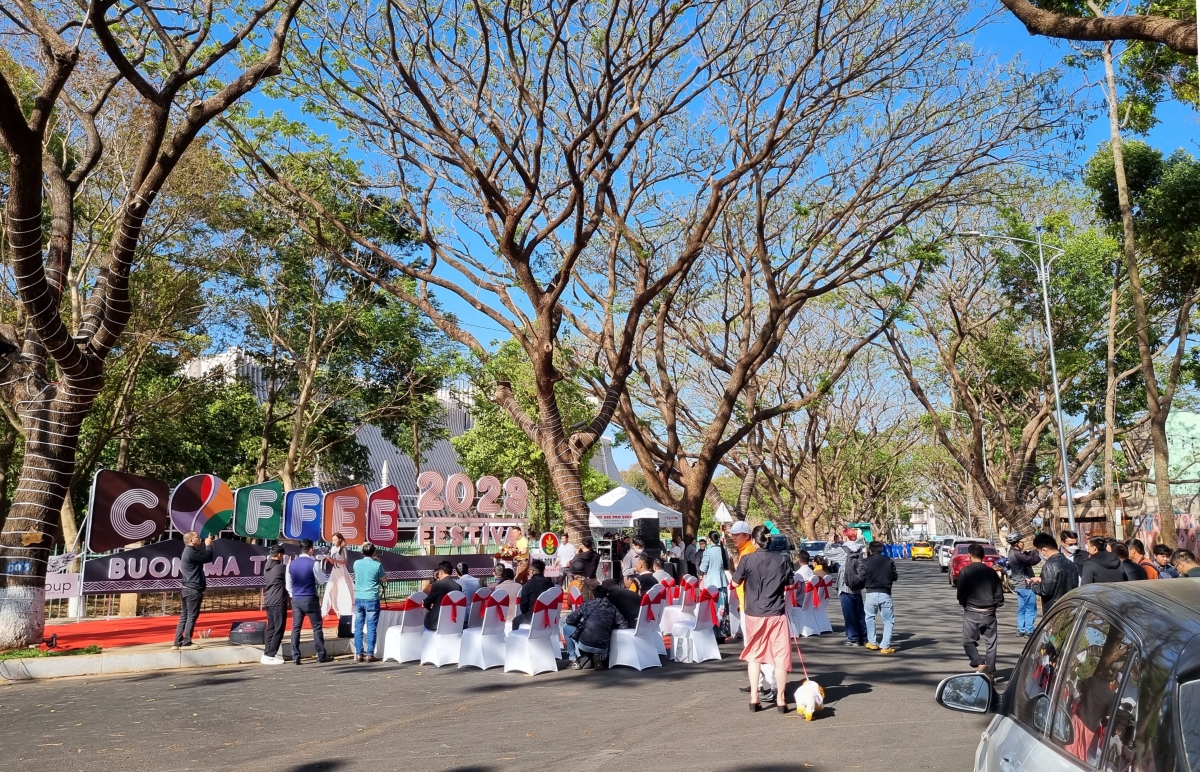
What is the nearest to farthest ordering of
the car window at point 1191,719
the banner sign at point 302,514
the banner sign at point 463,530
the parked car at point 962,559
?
the car window at point 1191,719, the banner sign at point 302,514, the parked car at point 962,559, the banner sign at point 463,530

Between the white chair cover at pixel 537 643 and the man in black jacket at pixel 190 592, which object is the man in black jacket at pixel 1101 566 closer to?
the white chair cover at pixel 537 643

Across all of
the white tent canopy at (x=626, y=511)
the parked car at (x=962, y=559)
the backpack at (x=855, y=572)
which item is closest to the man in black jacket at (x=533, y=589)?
the backpack at (x=855, y=572)

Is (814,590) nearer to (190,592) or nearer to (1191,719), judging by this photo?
(190,592)

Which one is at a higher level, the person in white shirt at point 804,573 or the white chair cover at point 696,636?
the person in white shirt at point 804,573

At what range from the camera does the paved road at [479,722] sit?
6.77 meters

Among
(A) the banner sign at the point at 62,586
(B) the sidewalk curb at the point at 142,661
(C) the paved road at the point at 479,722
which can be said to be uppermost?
(A) the banner sign at the point at 62,586

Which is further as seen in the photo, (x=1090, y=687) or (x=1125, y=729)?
(x=1090, y=687)

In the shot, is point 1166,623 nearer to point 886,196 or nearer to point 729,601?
point 729,601

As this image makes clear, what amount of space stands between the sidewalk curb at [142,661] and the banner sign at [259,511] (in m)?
4.36

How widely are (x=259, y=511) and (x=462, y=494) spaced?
16.7 ft

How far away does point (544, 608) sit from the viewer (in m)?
11.4

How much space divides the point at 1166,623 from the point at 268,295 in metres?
27.5

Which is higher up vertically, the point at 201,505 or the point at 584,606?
the point at 201,505

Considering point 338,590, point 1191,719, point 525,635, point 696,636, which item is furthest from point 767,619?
point 338,590
